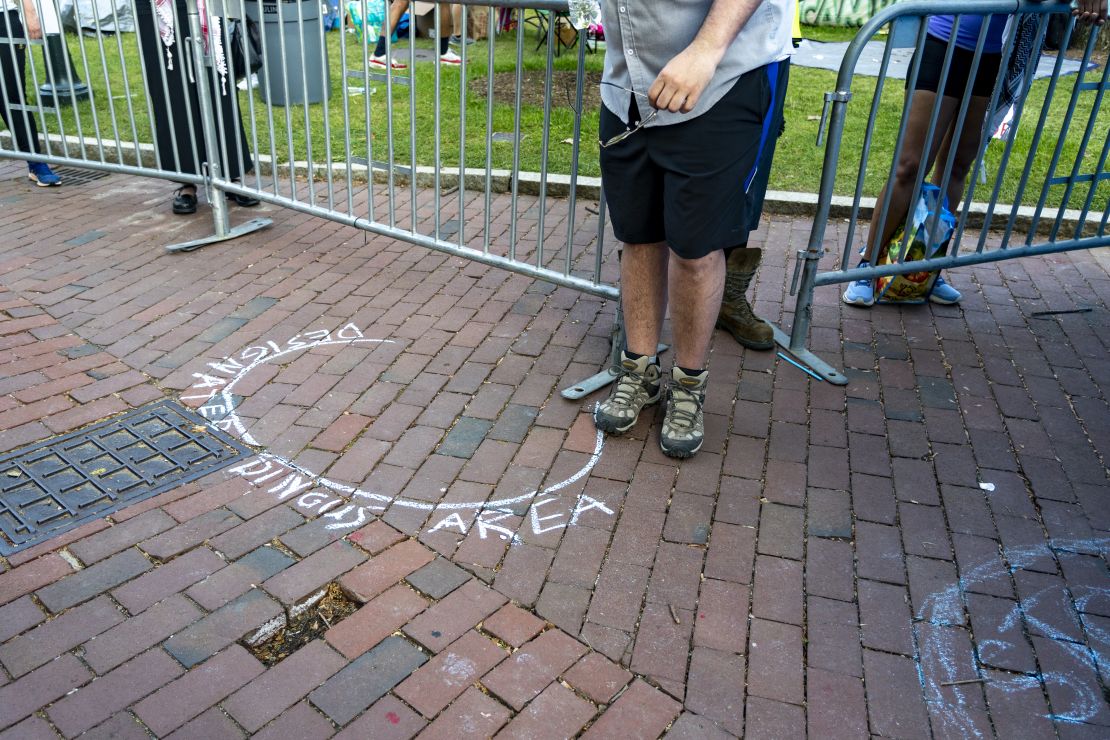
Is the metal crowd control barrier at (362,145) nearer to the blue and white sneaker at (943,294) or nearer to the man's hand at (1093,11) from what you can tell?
the blue and white sneaker at (943,294)

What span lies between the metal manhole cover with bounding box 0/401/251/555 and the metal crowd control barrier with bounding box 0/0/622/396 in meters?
1.50

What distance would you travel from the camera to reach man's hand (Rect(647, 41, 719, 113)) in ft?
8.82

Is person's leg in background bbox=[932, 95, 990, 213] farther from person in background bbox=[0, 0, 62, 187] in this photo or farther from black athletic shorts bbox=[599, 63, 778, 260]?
person in background bbox=[0, 0, 62, 187]

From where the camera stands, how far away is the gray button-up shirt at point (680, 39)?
9.25 feet

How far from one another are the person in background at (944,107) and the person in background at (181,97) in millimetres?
3514

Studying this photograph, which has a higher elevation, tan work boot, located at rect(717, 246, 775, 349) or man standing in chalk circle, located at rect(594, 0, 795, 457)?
man standing in chalk circle, located at rect(594, 0, 795, 457)

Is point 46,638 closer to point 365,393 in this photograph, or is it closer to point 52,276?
point 365,393

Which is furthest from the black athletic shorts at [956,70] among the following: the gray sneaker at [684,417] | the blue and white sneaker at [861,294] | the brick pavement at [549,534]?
the gray sneaker at [684,417]

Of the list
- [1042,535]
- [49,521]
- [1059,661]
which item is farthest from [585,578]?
[49,521]

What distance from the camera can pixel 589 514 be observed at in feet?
9.80

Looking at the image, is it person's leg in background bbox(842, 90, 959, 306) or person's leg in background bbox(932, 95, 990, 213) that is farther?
person's leg in background bbox(932, 95, 990, 213)

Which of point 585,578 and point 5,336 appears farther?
point 5,336

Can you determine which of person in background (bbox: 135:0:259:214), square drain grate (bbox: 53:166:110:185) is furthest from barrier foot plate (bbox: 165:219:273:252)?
square drain grate (bbox: 53:166:110:185)

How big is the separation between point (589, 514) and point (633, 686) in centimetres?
74
